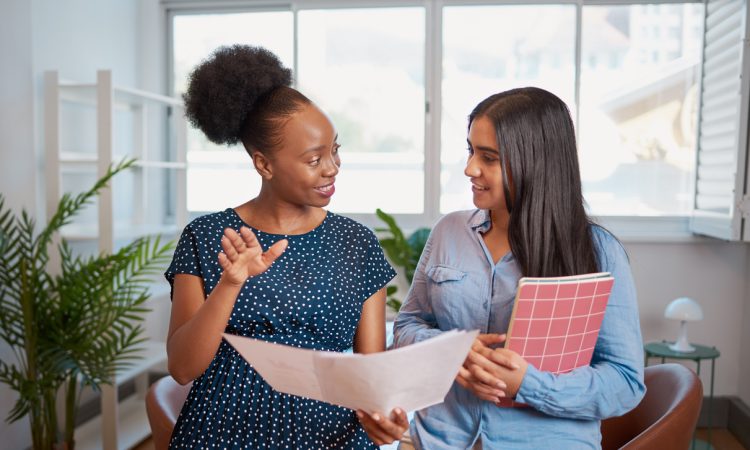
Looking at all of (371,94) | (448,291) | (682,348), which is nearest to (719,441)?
(682,348)

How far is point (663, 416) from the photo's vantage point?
195cm

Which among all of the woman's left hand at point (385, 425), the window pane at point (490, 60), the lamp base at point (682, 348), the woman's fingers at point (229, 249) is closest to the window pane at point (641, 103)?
the window pane at point (490, 60)

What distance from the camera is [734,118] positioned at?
346cm

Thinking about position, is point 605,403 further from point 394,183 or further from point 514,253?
point 394,183

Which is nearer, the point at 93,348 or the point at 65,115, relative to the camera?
the point at 93,348

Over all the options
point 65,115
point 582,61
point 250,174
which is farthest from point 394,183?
point 65,115

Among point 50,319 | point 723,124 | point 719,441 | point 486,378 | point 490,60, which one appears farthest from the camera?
point 490,60

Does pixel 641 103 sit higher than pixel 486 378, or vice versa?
pixel 641 103

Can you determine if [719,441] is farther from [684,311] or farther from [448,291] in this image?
[448,291]

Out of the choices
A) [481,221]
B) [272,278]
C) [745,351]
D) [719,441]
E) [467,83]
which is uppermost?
[467,83]

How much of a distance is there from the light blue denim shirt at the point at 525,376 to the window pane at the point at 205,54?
298cm

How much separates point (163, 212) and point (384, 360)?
3.84 metres

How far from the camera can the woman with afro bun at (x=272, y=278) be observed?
4.52 ft

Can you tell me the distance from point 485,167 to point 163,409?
3.53 feet
